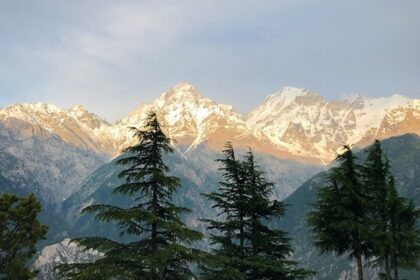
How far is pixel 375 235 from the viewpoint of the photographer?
39.7m

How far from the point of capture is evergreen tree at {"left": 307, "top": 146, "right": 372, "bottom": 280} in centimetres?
4116

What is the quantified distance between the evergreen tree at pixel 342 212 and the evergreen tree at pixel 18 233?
20944mm

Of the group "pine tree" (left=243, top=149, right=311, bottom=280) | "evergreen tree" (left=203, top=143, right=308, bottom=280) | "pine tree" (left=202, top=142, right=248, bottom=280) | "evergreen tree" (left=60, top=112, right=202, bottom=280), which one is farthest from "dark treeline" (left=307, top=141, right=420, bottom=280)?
"evergreen tree" (left=60, top=112, right=202, bottom=280)

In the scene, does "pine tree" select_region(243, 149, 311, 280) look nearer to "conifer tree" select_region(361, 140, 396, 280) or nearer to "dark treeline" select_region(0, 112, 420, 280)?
"dark treeline" select_region(0, 112, 420, 280)

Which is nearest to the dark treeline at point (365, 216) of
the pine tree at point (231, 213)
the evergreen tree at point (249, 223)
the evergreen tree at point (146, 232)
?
the evergreen tree at point (249, 223)

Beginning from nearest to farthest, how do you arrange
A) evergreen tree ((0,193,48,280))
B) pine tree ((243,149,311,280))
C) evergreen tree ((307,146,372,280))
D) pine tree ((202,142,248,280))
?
1. pine tree ((243,149,311,280))
2. pine tree ((202,142,248,280))
3. evergreen tree ((0,193,48,280))
4. evergreen tree ((307,146,372,280))

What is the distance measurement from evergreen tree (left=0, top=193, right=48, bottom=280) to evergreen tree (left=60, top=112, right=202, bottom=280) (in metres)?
12.8

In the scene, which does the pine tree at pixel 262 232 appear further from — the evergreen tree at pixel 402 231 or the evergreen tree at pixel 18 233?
the evergreen tree at pixel 18 233

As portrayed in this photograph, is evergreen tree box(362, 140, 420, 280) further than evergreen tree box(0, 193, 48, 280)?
Yes

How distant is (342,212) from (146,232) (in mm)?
16654

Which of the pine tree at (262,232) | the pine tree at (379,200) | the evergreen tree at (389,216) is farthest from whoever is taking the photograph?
the evergreen tree at (389,216)

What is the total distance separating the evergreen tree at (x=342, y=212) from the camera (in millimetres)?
41156

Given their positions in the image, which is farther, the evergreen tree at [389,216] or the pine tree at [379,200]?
the evergreen tree at [389,216]

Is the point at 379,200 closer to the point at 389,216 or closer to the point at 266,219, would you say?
the point at 389,216
